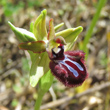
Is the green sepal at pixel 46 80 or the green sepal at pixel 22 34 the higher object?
the green sepal at pixel 22 34

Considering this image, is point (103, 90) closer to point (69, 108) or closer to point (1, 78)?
point (69, 108)

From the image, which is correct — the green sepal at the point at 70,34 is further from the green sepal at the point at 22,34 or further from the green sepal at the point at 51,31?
the green sepal at the point at 22,34

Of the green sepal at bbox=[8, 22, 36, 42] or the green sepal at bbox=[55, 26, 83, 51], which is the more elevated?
the green sepal at bbox=[8, 22, 36, 42]

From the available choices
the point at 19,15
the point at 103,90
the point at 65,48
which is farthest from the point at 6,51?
the point at 65,48

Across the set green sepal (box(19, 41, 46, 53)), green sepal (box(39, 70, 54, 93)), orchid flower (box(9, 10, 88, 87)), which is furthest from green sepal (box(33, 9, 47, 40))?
green sepal (box(39, 70, 54, 93))

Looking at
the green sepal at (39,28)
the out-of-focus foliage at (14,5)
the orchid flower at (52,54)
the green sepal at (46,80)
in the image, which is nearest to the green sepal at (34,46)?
the orchid flower at (52,54)

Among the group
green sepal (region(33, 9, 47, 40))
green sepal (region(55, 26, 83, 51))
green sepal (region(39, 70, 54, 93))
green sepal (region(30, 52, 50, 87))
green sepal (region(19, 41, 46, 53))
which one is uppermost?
green sepal (region(33, 9, 47, 40))

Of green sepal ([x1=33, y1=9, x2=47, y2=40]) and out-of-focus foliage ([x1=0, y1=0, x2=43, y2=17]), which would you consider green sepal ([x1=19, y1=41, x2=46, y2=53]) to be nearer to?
green sepal ([x1=33, y1=9, x2=47, y2=40])
